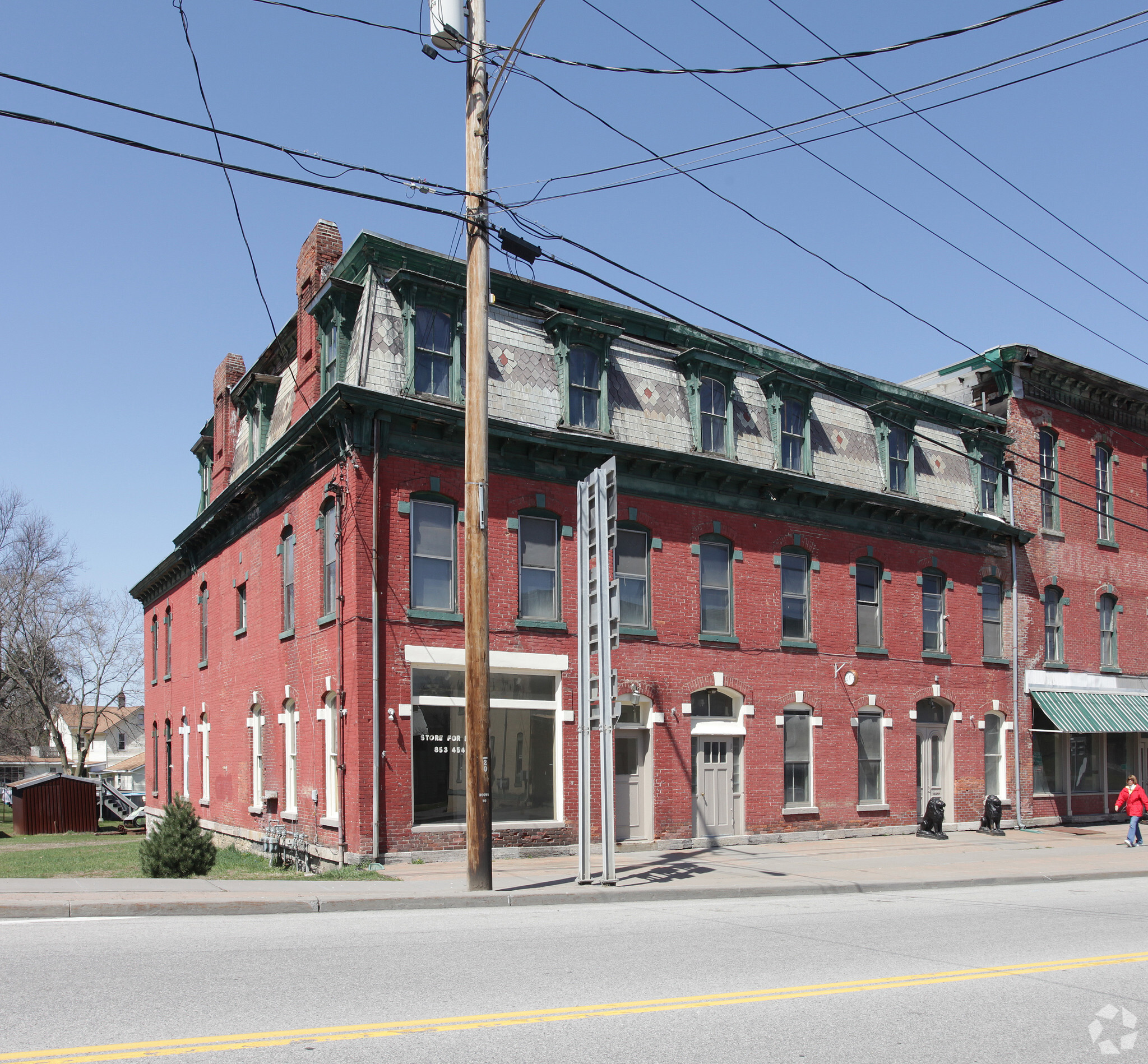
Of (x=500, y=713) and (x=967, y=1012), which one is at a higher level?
(x=500, y=713)

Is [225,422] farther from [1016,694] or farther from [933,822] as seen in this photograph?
[1016,694]

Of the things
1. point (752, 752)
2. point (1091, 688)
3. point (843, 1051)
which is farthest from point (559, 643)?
point (1091, 688)

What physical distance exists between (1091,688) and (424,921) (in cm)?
2426

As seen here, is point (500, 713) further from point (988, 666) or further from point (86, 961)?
point (988, 666)

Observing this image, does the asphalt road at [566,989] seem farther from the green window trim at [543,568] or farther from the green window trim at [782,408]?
the green window trim at [782,408]

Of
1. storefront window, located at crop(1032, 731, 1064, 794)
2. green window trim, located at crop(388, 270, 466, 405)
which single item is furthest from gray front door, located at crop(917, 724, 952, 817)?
green window trim, located at crop(388, 270, 466, 405)

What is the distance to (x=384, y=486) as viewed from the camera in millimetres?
18656

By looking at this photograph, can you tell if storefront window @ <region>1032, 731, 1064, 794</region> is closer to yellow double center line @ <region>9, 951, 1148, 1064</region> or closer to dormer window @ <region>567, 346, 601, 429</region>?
dormer window @ <region>567, 346, 601, 429</region>

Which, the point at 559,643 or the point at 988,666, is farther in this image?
the point at 988,666

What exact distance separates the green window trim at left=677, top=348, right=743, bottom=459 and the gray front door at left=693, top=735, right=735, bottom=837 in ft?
19.7

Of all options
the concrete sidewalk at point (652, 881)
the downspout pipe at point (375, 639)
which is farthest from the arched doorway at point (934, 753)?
the downspout pipe at point (375, 639)

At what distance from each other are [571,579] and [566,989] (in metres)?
13.1

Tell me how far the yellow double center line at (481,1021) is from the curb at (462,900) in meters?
5.95

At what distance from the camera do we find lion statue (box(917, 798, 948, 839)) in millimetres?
24281
